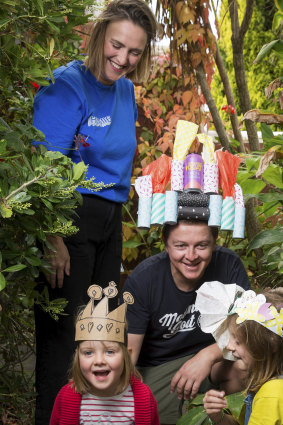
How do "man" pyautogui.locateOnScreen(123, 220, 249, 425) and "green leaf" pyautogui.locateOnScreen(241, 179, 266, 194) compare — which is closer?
"man" pyautogui.locateOnScreen(123, 220, 249, 425)

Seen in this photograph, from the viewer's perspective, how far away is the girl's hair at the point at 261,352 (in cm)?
225

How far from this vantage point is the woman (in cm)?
246

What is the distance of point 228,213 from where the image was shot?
2.61 meters

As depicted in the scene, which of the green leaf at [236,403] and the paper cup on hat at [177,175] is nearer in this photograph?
the green leaf at [236,403]

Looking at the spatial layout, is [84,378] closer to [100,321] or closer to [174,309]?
[100,321]

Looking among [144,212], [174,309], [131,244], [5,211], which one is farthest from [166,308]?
[131,244]

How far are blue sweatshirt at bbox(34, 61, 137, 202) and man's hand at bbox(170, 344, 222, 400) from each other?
0.69 m

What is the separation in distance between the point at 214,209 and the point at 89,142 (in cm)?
54

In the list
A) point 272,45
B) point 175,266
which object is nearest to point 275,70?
point 272,45

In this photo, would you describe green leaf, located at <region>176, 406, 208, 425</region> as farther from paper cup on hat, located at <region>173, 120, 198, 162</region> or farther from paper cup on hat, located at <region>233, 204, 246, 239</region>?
paper cup on hat, located at <region>173, 120, 198, 162</region>

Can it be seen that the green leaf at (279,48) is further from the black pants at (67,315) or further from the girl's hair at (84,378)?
the girl's hair at (84,378)

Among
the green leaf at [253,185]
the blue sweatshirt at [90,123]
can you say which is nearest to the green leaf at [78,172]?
the blue sweatshirt at [90,123]

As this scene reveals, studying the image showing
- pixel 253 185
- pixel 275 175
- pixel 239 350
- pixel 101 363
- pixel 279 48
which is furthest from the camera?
pixel 253 185

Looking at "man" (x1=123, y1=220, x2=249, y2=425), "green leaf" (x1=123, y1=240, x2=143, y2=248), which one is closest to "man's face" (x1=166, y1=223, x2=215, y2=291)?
"man" (x1=123, y1=220, x2=249, y2=425)
